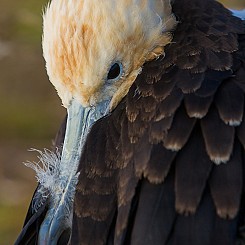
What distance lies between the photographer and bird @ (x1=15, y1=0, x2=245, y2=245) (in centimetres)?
326

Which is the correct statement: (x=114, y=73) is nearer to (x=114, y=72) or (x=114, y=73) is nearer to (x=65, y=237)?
(x=114, y=72)

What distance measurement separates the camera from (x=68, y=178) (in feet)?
12.1

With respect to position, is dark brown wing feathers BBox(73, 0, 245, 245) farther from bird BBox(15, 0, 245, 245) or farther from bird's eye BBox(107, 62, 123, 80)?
bird's eye BBox(107, 62, 123, 80)

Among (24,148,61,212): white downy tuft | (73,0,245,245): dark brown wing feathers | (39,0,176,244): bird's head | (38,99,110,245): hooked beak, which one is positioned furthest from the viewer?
(39,0,176,244): bird's head

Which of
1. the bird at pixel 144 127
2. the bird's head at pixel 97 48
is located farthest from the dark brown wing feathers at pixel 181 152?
the bird's head at pixel 97 48

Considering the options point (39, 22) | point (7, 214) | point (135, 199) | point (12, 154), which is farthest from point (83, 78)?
point (39, 22)

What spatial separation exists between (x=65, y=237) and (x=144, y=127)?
582 mm

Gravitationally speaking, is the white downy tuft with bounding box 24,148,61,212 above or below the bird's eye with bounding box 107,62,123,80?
below

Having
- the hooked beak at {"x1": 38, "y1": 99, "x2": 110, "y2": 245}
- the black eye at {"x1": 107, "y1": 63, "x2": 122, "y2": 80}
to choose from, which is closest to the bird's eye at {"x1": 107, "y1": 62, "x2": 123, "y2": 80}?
the black eye at {"x1": 107, "y1": 63, "x2": 122, "y2": 80}

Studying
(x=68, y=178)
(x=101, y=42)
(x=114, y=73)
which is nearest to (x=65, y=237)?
(x=68, y=178)

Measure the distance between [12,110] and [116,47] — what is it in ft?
18.1

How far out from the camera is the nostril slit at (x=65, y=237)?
3.63 m

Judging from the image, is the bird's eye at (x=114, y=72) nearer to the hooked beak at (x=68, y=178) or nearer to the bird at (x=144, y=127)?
the bird at (x=144, y=127)

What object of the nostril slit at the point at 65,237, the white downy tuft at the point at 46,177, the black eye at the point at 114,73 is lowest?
the nostril slit at the point at 65,237
